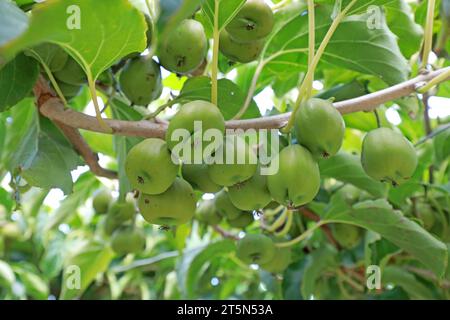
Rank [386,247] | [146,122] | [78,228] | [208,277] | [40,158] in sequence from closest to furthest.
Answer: [146,122] < [40,158] < [386,247] < [208,277] < [78,228]

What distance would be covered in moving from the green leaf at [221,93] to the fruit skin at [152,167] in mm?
237

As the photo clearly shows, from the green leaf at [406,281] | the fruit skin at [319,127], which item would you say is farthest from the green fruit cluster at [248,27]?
the green leaf at [406,281]

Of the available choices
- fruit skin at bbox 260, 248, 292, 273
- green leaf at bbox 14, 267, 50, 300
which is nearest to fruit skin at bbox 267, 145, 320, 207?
fruit skin at bbox 260, 248, 292, 273

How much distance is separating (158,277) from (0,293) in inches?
24.8

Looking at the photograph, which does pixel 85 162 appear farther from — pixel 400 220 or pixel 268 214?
pixel 400 220

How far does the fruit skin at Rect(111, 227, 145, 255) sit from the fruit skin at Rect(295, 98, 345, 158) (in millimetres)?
863

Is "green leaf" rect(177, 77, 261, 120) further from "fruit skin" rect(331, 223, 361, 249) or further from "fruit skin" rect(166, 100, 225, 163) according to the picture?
"fruit skin" rect(331, 223, 361, 249)

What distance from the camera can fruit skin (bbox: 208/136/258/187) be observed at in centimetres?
84

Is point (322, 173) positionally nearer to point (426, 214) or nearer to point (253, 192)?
point (426, 214)

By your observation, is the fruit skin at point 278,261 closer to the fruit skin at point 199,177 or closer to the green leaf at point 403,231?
the green leaf at point 403,231

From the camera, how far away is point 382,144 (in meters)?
0.93

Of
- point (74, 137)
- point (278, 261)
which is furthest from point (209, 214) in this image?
point (74, 137)

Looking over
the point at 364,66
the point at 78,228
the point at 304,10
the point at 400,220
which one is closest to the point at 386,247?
the point at 400,220

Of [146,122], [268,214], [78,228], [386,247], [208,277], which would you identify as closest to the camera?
[146,122]
